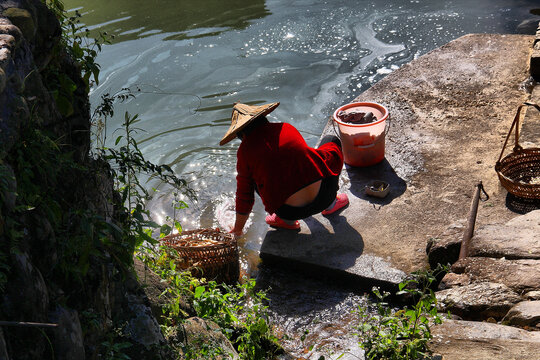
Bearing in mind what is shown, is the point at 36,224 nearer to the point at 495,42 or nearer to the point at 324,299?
the point at 324,299

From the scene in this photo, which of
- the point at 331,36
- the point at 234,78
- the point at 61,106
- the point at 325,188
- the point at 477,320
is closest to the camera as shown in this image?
the point at 61,106

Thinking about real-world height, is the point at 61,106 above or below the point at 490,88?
above

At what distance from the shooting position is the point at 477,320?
13.1ft

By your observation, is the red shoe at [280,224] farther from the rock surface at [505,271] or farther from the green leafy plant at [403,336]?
the green leafy plant at [403,336]

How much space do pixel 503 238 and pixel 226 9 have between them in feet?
29.8

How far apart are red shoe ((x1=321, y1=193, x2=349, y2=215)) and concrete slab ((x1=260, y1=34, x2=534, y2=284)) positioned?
55mm

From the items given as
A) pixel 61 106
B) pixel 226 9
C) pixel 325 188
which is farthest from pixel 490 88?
pixel 226 9

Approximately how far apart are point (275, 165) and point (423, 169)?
6.26ft

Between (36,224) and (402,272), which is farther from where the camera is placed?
(402,272)

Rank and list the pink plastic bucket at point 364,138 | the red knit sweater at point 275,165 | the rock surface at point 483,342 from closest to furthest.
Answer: the rock surface at point 483,342 < the red knit sweater at point 275,165 < the pink plastic bucket at point 364,138

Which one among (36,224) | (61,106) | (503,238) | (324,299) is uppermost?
(61,106)

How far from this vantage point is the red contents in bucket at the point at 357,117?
598cm

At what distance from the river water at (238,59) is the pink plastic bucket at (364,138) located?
3.76 ft

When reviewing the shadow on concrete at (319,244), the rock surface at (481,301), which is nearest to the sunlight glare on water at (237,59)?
the shadow on concrete at (319,244)
